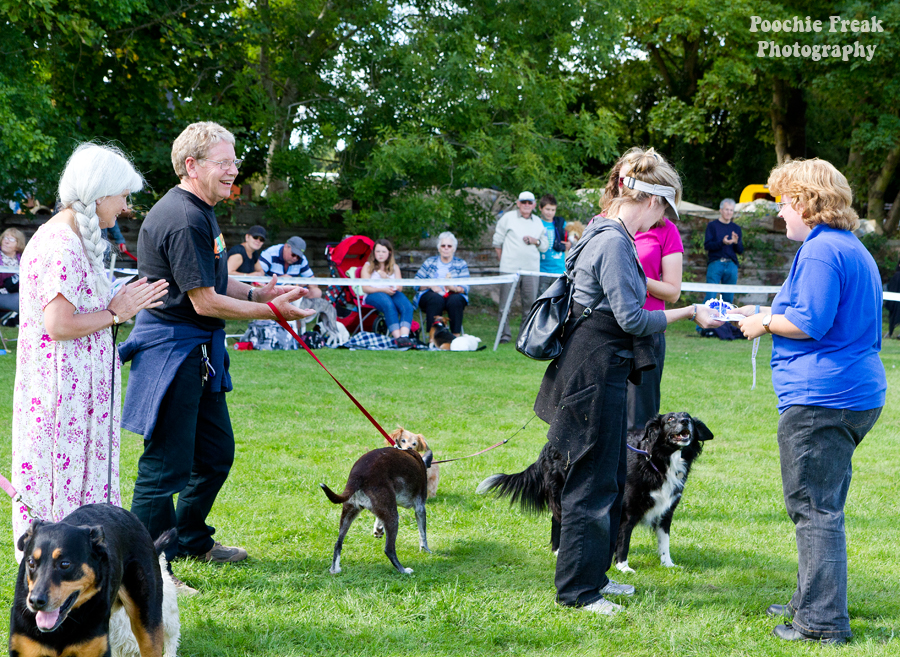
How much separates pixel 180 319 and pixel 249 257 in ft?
27.1

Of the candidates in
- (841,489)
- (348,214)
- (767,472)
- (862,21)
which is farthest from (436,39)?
(841,489)

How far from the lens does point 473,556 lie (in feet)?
14.3

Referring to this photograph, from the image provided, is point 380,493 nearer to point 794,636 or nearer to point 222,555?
point 222,555

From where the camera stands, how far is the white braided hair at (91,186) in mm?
2879

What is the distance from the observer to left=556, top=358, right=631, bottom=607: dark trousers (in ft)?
11.2

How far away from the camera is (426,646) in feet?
10.7

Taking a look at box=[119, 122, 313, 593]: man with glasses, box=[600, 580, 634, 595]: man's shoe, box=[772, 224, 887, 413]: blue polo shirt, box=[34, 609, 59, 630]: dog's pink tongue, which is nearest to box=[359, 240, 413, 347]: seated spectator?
box=[600, 580, 634, 595]: man's shoe

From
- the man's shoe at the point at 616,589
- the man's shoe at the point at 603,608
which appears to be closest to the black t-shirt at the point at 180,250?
the man's shoe at the point at 603,608

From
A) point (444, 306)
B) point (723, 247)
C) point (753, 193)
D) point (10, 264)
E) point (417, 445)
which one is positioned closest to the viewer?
point (417, 445)

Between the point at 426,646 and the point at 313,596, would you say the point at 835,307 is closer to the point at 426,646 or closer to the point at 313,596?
the point at 426,646

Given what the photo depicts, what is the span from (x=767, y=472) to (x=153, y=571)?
465 cm

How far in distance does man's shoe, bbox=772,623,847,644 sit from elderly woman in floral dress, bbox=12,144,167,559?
2765 millimetres

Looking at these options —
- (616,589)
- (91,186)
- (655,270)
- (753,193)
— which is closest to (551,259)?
(655,270)

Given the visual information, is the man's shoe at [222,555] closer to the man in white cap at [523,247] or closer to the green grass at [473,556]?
the green grass at [473,556]
